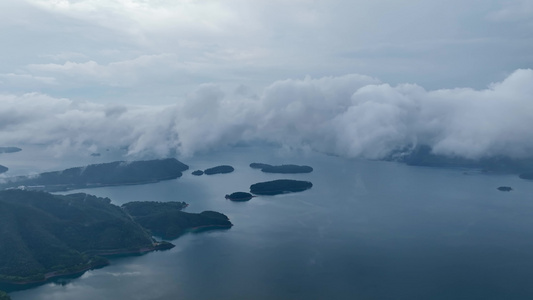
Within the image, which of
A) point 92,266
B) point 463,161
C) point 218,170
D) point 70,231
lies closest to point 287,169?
point 218,170

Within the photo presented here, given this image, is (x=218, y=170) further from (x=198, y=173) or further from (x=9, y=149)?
(x=9, y=149)

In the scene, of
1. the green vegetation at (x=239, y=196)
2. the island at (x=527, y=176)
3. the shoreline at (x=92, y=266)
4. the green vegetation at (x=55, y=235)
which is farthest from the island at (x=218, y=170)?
the island at (x=527, y=176)

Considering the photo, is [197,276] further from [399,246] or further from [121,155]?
[121,155]

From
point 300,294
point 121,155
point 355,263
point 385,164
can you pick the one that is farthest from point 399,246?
point 121,155

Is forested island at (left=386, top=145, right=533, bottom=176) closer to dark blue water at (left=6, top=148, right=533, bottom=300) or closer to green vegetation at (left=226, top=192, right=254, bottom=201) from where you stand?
dark blue water at (left=6, top=148, right=533, bottom=300)

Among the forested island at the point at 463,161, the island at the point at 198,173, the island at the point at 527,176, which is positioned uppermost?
the forested island at the point at 463,161

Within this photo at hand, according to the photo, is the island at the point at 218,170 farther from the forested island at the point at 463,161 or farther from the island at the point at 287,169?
the forested island at the point at 463,161
